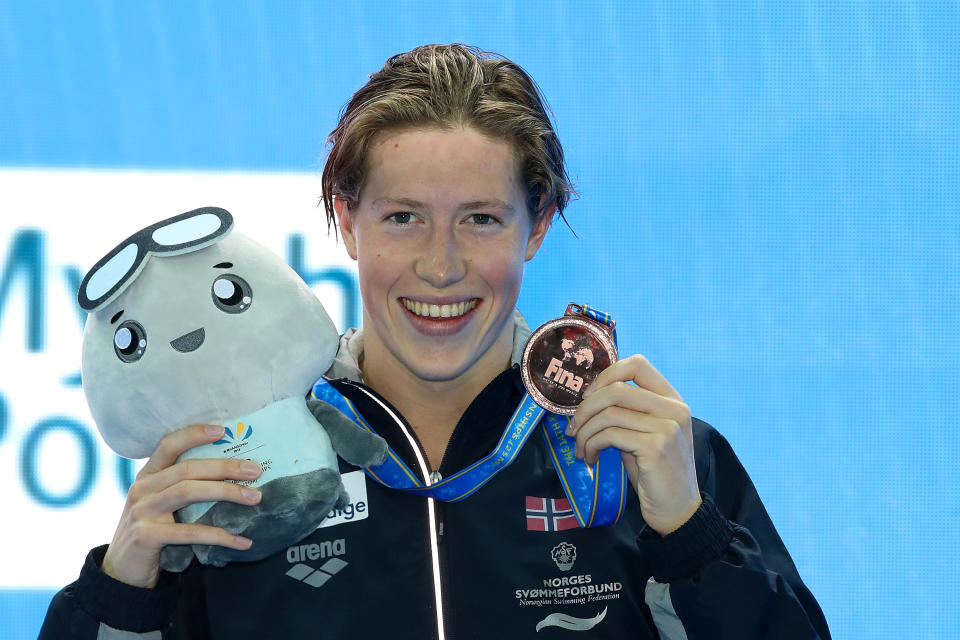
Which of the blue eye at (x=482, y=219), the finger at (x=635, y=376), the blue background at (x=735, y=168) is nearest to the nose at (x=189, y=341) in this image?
the blue eye at (x=482, y=219)

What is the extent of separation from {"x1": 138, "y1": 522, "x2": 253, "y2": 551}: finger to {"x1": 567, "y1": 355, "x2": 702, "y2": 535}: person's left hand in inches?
19.6

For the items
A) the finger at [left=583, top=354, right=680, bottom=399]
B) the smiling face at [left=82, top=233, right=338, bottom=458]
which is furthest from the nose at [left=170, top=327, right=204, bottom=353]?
the finger at [left=583, top=354, right=680, bottom=399]

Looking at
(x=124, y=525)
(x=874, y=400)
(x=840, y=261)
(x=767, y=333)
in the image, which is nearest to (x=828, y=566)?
(x=874, y=400)

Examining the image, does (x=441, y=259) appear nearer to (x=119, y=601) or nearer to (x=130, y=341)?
(x=130, y=341)

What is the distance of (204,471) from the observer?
1.29 meters

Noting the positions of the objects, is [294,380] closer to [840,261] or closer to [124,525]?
[124,525]

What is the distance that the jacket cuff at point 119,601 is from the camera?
4.42 ft

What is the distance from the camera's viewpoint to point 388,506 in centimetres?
151

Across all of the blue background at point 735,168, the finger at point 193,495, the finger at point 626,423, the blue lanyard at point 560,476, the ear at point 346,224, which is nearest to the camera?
the finger at point 193,495

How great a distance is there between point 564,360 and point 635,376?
134 millimetres

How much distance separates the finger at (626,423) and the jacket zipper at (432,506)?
269 mm

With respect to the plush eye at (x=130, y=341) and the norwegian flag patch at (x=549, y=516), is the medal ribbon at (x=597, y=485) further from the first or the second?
the plush eye at (x=130, y=341)

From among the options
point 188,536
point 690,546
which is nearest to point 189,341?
point 188,536

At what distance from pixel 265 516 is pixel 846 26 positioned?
5.69 ft
